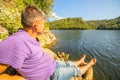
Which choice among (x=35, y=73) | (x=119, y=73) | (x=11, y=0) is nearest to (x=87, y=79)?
(x=119, y=73)

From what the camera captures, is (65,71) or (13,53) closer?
(13,53)

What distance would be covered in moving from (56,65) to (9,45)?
5.34 ft

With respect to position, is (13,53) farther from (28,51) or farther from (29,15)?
(29,15)

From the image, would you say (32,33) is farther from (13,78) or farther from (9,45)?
(13,78)

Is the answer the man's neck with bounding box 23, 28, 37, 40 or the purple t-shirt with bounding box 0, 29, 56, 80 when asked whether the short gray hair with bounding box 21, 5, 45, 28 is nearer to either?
the man's neck with bounding box 23, 28, 37, 40

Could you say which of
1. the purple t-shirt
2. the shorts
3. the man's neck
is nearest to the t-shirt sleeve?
the purple t-shirt

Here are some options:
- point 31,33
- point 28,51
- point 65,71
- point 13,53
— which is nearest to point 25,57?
point 28,51

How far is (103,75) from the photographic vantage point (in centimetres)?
1662

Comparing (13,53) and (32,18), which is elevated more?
(32,18)

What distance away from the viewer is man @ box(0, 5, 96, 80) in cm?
392

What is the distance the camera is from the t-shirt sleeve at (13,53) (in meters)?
3.89

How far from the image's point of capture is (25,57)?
4.07m

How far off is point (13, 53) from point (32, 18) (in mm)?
887

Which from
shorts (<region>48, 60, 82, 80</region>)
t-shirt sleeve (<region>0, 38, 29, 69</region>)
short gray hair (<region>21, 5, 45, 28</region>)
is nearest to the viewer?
t-shirt sleeve (<region>0, 38, 29, 69</region>)
